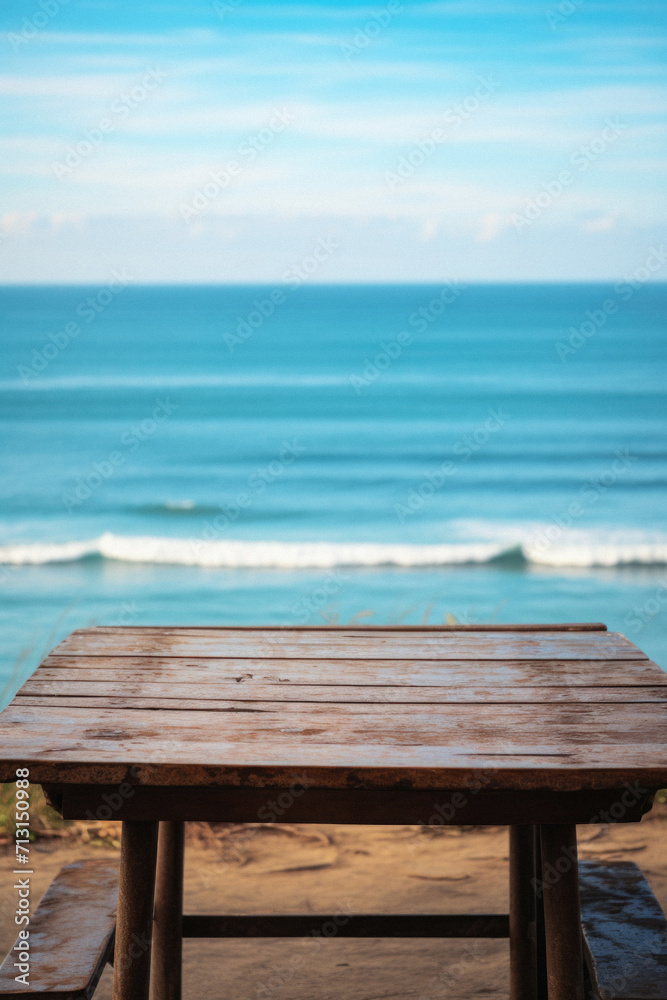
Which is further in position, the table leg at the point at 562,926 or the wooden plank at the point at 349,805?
the table leg at the point at 562,926

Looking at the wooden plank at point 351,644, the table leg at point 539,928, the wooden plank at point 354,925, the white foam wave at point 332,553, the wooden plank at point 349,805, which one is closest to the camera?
the wooden plank at point 349,805

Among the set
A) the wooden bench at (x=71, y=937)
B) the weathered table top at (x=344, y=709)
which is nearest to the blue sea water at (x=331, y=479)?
the wooden bench at (x=71, y=937)

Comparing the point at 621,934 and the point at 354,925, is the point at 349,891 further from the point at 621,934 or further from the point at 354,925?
the point at 621,934

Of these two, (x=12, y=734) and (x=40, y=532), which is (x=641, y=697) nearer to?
(x=12, y=734)

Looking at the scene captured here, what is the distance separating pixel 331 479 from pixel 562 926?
16.0 m

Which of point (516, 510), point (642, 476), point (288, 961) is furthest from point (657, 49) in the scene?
point (288, 961)

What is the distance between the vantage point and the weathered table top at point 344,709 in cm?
159

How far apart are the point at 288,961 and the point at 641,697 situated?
6.15 feet

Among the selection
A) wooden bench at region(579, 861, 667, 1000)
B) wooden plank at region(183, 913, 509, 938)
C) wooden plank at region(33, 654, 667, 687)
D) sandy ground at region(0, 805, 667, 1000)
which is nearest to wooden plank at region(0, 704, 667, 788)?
wooden plank at region(33, 654, 667, 687)

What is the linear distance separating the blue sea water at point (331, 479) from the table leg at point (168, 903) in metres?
2.24

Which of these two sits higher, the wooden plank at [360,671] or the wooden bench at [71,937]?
the wooden plank at [360,671]

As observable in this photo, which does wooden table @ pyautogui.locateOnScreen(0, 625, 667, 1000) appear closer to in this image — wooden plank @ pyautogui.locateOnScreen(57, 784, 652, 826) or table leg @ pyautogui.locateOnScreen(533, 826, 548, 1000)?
wooden plank @ pyautogui.locateOnScreen(57, 784, 652, 826)

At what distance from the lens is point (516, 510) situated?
622 inches

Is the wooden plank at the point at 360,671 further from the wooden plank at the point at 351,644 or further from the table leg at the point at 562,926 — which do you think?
the table leg at the point at 562,926
